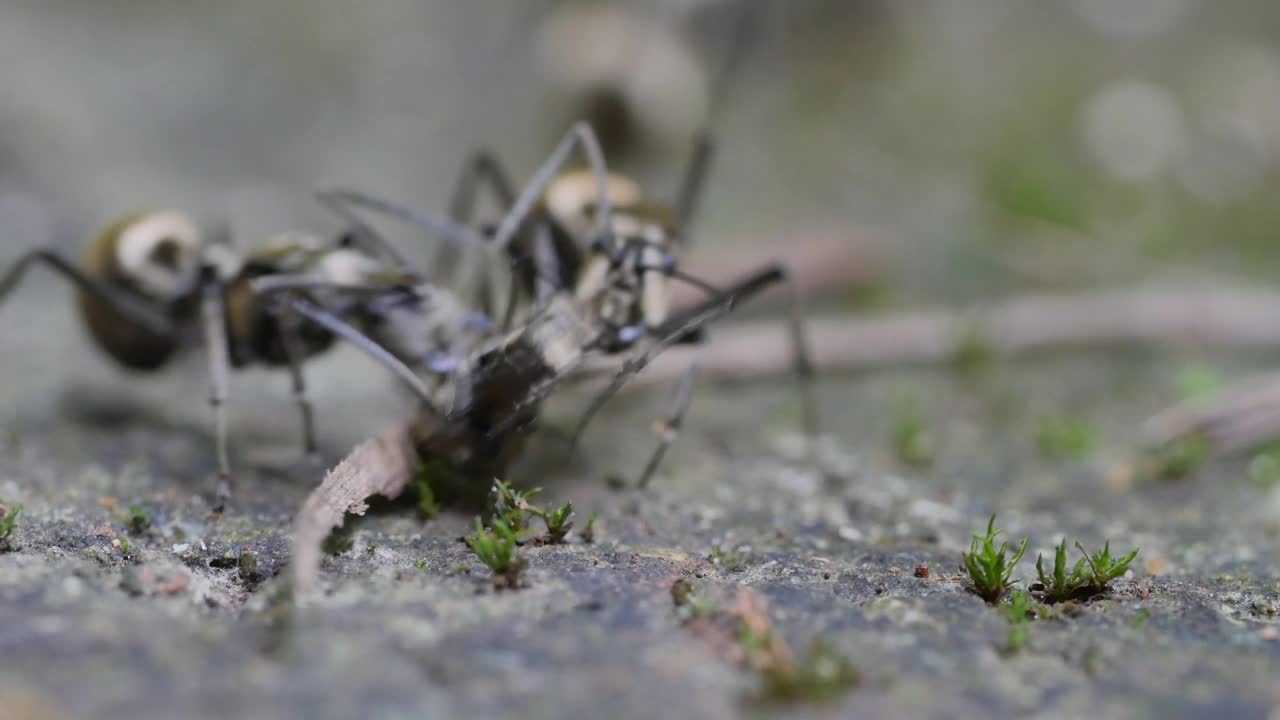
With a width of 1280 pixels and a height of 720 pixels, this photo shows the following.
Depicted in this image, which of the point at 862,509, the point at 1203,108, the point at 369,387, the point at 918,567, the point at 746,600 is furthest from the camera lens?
the point at 1203,108

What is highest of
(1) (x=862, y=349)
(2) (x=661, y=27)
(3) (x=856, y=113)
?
(3) (x=856, y=113)

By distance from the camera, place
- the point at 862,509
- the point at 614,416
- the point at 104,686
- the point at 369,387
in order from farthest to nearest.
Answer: the point at 369,387 < the point at 614,416 < the point at 862,509 < the point at 104,686

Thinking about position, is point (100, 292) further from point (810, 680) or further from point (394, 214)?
point (810, 680)

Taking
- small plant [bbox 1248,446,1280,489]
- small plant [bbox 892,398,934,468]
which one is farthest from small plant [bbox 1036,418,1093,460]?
small plant [bbox 1248,446,1280,489]

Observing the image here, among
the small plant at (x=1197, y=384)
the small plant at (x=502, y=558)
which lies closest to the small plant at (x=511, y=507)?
the small plant at (x=502, y=558)

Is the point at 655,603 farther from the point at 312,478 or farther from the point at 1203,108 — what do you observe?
the point at 1203,108

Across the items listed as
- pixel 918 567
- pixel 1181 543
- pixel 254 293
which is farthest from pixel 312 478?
pixel 1181 543
